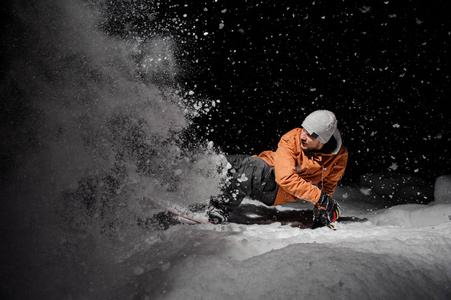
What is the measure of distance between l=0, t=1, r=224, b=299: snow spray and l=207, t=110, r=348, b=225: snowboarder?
28 centimetres

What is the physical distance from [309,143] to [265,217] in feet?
4.79

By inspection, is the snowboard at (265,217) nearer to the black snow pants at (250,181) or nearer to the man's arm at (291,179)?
the black snow pants at (250,181)

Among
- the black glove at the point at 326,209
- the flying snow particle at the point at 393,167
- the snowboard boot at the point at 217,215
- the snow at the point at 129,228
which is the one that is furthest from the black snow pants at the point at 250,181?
the flying snow particle at the point at 393,167

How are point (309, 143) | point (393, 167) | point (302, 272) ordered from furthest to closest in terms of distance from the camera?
1. point (393, 167)
2. point (309, 143)
3. point (302, 272)

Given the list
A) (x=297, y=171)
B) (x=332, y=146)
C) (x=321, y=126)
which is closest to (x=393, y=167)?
(x=332, y=146)

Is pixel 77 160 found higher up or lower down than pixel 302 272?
higher up

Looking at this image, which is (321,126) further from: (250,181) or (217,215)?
(217,215)

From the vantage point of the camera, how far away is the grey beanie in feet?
8.73

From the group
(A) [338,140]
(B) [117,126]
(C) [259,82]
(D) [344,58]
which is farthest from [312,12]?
(B) [117,126]

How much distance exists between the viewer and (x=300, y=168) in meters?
2.96

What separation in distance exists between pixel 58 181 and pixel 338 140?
9.86ft

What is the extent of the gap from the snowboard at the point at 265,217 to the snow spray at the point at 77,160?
13.7 inches

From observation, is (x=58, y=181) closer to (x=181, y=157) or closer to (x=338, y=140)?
(x=181, y=157)

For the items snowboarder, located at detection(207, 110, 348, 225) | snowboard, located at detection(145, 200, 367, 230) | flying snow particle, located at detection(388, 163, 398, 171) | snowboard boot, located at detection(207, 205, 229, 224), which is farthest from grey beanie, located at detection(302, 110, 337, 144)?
flying snow particle, located at detection(388, 163, 398, 171)
